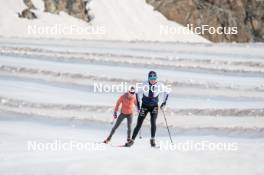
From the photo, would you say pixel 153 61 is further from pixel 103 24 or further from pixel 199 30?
pixel 199 30

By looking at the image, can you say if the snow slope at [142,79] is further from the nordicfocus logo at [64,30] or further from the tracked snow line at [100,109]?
the nordicfocus logo at [64,30]

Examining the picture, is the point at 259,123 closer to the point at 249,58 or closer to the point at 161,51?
the point at 249,58

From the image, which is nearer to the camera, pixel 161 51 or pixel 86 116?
pixel 86 116

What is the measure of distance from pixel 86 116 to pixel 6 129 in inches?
105

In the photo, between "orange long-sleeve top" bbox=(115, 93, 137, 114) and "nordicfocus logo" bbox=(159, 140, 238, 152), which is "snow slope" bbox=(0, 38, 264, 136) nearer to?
"nordicfocus logo" bbox=(159, 140, 238, 152)

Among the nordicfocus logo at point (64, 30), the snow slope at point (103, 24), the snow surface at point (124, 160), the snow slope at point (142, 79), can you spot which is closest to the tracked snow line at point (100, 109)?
the snow slope at point (142, 79)

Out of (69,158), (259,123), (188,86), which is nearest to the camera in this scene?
(69,158)

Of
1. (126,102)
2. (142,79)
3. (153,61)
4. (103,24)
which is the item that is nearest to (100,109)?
(142,79)

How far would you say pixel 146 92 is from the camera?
11812 mm

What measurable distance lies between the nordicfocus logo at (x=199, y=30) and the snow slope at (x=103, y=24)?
0.71 ft

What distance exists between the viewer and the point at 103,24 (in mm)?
35000

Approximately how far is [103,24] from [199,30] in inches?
281

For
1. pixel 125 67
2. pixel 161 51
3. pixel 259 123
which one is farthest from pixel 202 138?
pixel 161 51

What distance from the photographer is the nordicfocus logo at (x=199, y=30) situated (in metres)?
36.2
